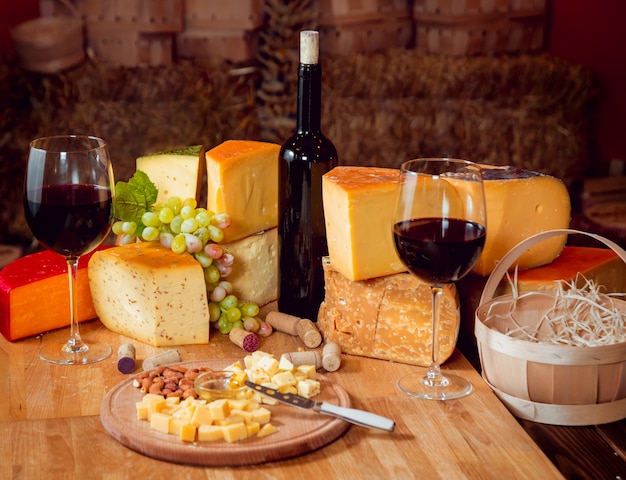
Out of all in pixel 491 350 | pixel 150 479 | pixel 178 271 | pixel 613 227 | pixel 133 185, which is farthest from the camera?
pixel 613 227

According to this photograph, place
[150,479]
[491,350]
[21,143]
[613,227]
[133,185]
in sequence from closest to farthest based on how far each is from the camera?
[150,479]
[491,350]
[133,185]
[613,227]
[21,143]

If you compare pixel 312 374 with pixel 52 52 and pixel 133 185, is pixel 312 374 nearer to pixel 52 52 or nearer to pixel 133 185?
pixel 133 185

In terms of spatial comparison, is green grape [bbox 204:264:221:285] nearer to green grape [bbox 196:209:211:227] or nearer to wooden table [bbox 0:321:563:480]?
green grape [bbox 196:209:211:227]

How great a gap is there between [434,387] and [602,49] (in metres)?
2.73

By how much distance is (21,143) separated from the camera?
304 cm

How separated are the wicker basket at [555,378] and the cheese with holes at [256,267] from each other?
0.47 meters

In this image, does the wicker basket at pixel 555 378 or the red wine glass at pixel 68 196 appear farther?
the red wine glass at pixel 68 196

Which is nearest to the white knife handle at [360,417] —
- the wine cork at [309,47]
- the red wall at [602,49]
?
the wine cork at [309,47]

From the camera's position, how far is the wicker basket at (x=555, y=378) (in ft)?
3.50

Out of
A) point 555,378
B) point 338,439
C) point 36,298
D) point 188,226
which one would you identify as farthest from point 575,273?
point 36,298

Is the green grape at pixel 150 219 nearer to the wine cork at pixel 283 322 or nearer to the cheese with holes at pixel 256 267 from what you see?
the cheese with holes at pixel 256 267

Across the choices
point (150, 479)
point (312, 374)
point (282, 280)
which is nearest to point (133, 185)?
point (282, 280)

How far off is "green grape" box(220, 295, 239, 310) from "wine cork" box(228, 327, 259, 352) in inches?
2.3

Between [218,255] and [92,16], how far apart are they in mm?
2087
